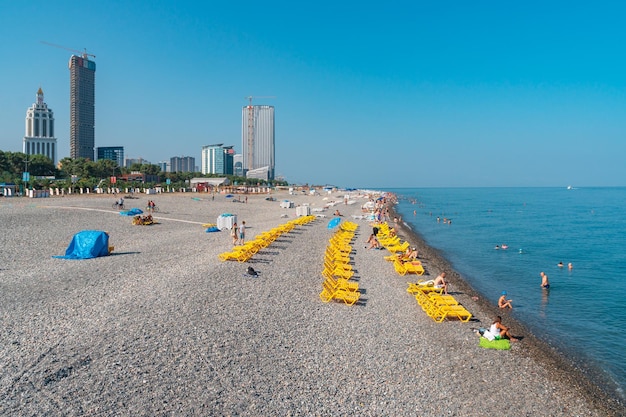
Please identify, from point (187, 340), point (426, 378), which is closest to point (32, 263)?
point (187, 340)

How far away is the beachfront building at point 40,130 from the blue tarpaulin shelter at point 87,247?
652 ft

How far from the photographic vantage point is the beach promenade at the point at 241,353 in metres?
6.50

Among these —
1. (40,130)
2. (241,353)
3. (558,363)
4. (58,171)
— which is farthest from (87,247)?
(40,130)

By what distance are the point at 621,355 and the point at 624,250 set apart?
911 inches

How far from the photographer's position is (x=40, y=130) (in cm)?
18912

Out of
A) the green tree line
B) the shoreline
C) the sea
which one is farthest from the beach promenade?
the green tree line

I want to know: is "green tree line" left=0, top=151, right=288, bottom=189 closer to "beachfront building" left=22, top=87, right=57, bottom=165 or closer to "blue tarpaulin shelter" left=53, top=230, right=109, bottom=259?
"blue tarpaulin shelter" left=53, top=230, right=109, bottom=259

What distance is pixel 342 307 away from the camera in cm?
1173

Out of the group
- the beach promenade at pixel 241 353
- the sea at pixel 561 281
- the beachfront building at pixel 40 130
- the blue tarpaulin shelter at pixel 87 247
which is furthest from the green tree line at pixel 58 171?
the beachfront building at pixel 40 130

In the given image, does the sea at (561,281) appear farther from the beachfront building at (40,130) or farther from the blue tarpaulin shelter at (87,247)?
the beachfront building at (40,130)

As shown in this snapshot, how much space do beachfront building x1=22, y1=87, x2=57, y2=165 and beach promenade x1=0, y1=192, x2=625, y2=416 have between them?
203 metres

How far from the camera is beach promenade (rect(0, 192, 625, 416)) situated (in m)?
6.50

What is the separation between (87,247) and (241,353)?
35.5 feet

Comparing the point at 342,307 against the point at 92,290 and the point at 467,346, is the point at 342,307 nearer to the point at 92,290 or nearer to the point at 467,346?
the point at 467,346
